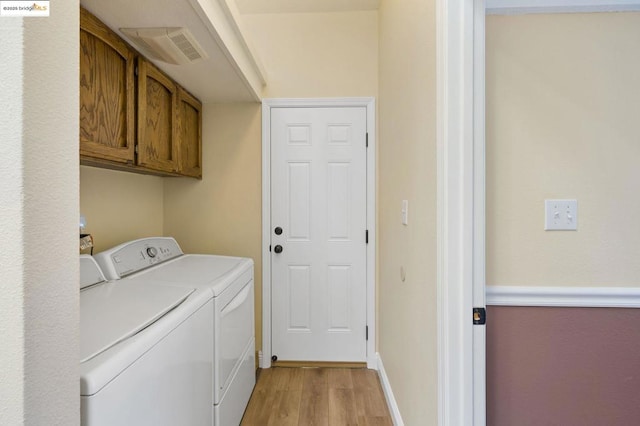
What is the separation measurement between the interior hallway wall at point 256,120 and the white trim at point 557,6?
127cm

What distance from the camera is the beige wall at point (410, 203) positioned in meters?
1.15

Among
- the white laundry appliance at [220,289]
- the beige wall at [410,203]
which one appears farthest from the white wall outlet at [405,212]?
the white laundry appliance at [220,289]

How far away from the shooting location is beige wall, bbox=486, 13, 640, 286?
104 cm

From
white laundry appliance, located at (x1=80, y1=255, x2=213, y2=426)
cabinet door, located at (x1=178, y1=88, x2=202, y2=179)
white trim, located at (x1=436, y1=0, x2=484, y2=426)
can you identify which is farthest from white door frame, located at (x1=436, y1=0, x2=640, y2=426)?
cabinet door, located at (x1=178, y1=88, x2=202, y2=179)

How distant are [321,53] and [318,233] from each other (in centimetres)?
141

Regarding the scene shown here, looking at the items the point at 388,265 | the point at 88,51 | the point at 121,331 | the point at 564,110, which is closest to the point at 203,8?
the point at 88,51

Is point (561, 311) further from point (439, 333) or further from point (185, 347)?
point (185, 347)

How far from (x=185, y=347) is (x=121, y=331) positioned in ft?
0.89

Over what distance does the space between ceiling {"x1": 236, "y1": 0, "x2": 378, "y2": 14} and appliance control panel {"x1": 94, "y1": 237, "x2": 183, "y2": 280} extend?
182 cm

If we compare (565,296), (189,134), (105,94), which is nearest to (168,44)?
(105,94)

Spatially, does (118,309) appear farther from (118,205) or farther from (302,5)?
(302,5)

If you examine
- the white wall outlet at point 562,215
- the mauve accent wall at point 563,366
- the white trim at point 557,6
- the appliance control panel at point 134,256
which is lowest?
the mauve accent wall at point 563,366

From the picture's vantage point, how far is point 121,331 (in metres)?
0.85

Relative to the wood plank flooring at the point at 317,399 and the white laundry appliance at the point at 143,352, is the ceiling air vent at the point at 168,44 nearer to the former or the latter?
the white laundry appliance at the point at 143,352
